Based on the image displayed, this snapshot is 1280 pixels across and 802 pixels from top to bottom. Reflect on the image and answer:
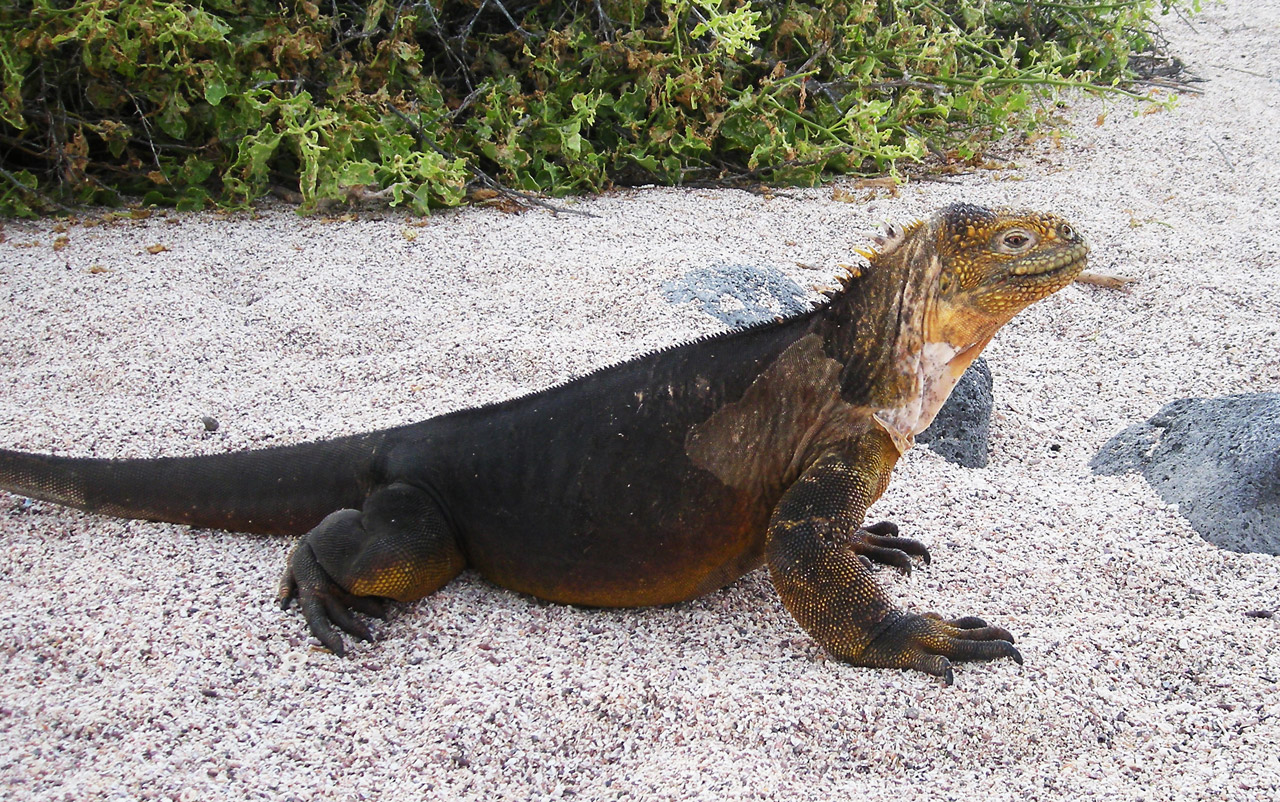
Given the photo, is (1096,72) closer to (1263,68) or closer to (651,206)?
(1263,68)

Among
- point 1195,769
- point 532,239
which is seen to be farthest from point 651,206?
point 1195,769

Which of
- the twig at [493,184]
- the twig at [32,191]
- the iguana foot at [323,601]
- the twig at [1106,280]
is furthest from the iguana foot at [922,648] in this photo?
the twig at [32,191]

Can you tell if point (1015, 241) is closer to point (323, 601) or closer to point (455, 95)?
point (323, 601)

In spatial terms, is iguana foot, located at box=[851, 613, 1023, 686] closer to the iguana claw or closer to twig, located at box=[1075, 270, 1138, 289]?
the iguana claw

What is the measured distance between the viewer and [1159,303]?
13.1 ft

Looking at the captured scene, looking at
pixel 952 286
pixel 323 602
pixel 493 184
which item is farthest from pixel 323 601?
pixel 493 184

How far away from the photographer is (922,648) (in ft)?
6.97

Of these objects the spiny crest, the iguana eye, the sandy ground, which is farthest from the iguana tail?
the iguana eye

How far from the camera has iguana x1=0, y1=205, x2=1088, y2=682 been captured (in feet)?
7.11

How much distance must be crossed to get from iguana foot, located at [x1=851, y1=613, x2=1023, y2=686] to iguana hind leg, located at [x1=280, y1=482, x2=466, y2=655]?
101 cm

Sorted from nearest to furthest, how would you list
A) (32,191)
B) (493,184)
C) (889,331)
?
1. (889,331)
2. (32,191)
3. (493,184)

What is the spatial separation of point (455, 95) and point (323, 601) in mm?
3329

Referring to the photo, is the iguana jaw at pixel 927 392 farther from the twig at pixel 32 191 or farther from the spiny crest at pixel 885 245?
the twig at pixel 32 191

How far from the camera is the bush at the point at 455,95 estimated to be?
173 inches
